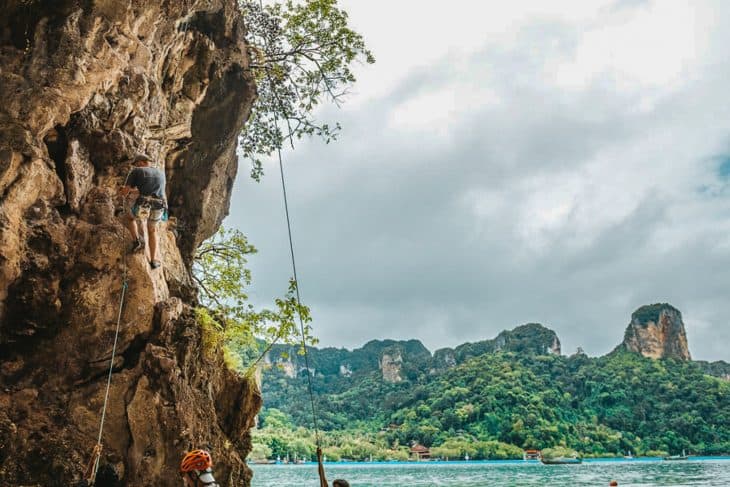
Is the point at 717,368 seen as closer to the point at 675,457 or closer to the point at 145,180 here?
the point at 675,457

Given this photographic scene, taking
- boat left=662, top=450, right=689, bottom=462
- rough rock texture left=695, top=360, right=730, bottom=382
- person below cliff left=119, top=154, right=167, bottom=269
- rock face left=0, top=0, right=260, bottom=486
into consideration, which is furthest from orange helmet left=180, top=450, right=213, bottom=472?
rough rock texture left=695, top=360, right=730, bottom=382

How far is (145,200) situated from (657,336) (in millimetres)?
130151

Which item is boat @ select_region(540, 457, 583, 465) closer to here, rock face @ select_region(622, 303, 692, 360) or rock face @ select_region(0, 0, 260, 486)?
rock face @ select_region(622, 303, 692, 360)

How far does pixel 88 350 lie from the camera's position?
296 inches

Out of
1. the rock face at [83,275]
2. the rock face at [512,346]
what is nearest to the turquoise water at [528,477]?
the rock face at [512,346]

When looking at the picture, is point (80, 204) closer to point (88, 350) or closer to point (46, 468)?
point (88, 350)

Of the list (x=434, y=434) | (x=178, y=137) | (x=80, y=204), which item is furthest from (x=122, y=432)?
(x=434, y=434)

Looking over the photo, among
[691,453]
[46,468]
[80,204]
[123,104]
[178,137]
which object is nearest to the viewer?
[46,468]

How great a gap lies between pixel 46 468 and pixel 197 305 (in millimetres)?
4152

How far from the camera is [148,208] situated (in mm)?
7863

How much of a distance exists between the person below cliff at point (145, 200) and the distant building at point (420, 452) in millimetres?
98671

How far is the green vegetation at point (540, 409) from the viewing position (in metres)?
94.9

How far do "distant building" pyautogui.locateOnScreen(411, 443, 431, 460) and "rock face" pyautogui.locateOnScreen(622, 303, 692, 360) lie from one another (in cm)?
5130

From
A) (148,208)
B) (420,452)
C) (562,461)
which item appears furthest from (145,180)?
(420,452)
